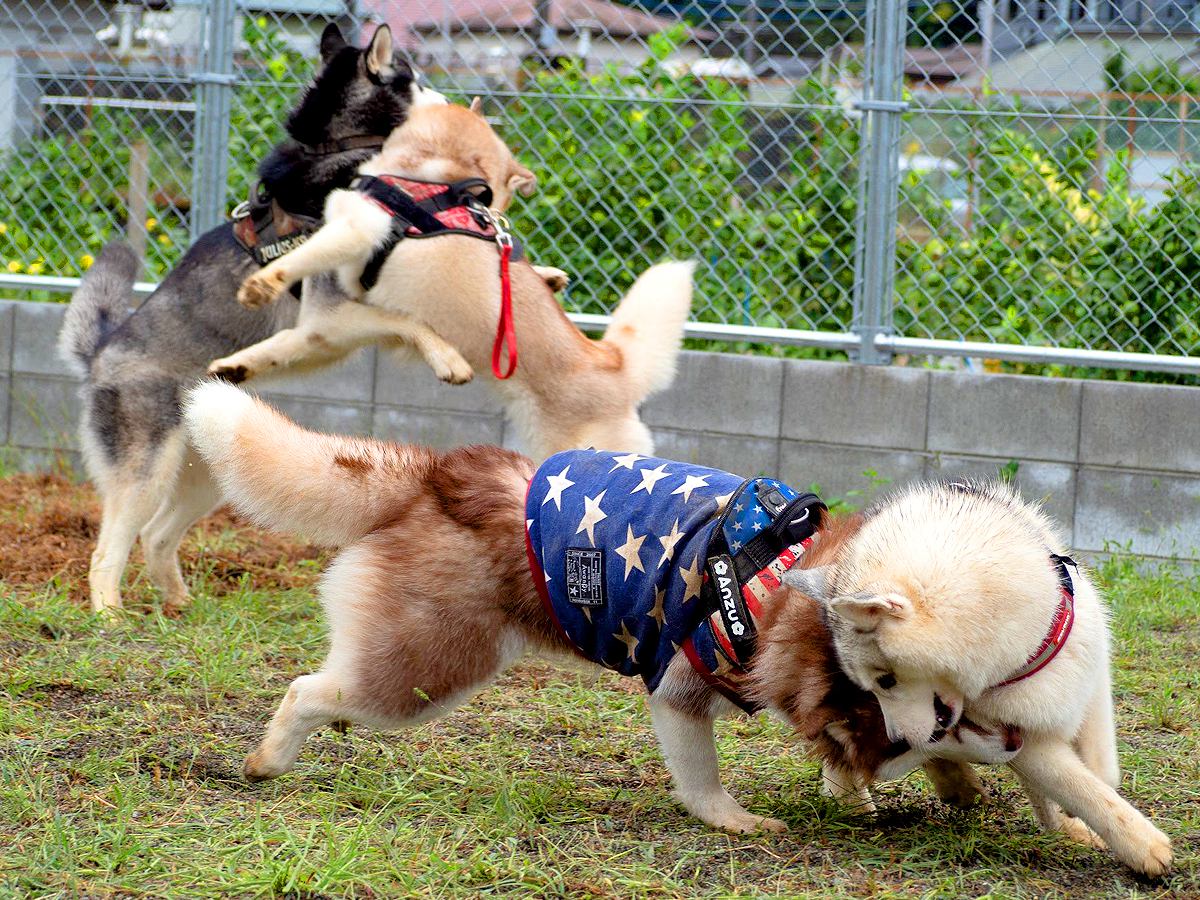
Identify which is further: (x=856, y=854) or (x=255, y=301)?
(x=255, y=301)

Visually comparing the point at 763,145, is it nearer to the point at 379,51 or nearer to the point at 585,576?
the point at 379,51

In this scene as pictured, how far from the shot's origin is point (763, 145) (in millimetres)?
6309

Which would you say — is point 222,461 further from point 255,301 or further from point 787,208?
point 787,208

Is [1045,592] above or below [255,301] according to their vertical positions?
below

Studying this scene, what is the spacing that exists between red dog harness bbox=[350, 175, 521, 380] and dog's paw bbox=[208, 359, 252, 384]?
1.63 feet

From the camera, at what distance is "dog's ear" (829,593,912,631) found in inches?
90.8

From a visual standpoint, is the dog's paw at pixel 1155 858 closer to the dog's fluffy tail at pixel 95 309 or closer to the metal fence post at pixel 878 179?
the metal fence post at pixel 878 179

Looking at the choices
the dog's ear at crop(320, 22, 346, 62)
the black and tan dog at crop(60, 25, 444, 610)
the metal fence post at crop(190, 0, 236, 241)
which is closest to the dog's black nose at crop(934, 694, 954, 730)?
the black and tan dog at crop(60, 25, 444, 610)

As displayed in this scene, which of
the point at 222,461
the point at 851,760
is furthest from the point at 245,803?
the point at 851,760

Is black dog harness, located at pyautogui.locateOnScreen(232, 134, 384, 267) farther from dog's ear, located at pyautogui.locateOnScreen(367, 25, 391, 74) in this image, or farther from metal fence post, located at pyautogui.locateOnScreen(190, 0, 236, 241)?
metal fence post, located at pyautogui.locateOnScreen(190, 0, 236, 241)

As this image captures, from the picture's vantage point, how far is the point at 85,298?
16.8 feet

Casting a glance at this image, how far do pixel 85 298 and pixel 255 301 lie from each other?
124cm

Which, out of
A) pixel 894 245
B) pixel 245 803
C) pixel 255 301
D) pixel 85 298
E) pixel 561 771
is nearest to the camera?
pixel 245 803

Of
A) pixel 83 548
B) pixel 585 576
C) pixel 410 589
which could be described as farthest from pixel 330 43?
pixel 585 576
